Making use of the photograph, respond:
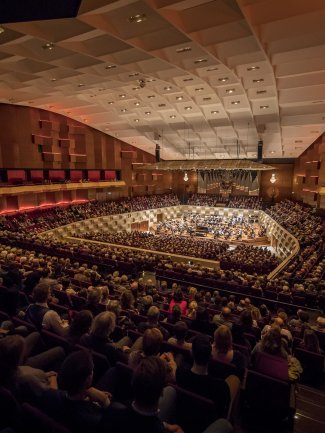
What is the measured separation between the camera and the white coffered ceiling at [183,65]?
8.02m

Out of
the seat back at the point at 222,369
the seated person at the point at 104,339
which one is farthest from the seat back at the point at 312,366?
the seated person at the point at 104,339

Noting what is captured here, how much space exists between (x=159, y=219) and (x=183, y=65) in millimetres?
21151

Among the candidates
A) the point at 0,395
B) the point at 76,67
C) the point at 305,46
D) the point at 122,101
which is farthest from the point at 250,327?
the point at 122,101

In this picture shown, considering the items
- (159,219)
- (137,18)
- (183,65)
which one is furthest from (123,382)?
(159,219)

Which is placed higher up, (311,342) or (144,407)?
A: (144,407)

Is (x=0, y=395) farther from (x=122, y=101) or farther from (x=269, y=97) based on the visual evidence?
(x=122, y=101)

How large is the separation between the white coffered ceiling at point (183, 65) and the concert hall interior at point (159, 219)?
0.08 meters

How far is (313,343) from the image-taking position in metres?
4.35

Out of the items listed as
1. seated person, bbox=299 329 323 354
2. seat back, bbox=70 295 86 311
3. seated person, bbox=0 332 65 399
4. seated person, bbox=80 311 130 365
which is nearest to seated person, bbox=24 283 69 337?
seated person, bbox=80 311 130 365

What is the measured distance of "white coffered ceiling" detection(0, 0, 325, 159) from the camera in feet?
26.3

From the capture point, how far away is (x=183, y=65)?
37.6 feet

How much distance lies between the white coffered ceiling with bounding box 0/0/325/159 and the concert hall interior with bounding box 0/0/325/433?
79mm

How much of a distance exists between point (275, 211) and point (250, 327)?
2315cm

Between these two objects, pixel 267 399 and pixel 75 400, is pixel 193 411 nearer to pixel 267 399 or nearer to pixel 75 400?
pixel 75 400
